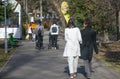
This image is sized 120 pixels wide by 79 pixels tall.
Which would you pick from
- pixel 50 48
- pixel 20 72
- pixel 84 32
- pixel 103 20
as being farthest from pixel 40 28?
pixel 84 32

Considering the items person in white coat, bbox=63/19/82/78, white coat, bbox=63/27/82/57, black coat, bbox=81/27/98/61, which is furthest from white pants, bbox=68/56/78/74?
black coat, bbox=81/27/98/61

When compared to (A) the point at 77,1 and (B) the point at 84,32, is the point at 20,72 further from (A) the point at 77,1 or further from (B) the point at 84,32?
(A) the point at 77,1

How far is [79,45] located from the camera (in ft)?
48.5

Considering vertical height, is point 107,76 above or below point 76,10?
below

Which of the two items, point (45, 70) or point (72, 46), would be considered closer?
point (72, 46)

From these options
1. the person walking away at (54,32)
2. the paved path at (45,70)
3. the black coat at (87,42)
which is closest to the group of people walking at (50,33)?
the person walking away at (54,32)

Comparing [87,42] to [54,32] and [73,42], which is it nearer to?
[73,42]

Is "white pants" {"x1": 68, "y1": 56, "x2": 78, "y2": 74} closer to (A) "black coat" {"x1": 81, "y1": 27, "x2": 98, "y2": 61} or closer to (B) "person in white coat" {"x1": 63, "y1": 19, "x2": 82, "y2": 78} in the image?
(B) "person in white coat" {"x1": 63, "y1": 19, "x2": 82, "y2": 78}

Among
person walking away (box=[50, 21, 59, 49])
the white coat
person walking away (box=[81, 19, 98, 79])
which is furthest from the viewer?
person walking away (box=[50, 21, 59, 49])

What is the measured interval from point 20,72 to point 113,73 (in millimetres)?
3439

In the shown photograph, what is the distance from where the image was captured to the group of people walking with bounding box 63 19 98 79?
1442cm

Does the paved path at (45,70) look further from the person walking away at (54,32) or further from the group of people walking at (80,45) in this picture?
the person walking away at (54,32)

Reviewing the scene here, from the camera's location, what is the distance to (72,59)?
14.6 meters

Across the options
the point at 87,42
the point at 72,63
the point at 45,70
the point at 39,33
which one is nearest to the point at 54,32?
the point at 39,33
